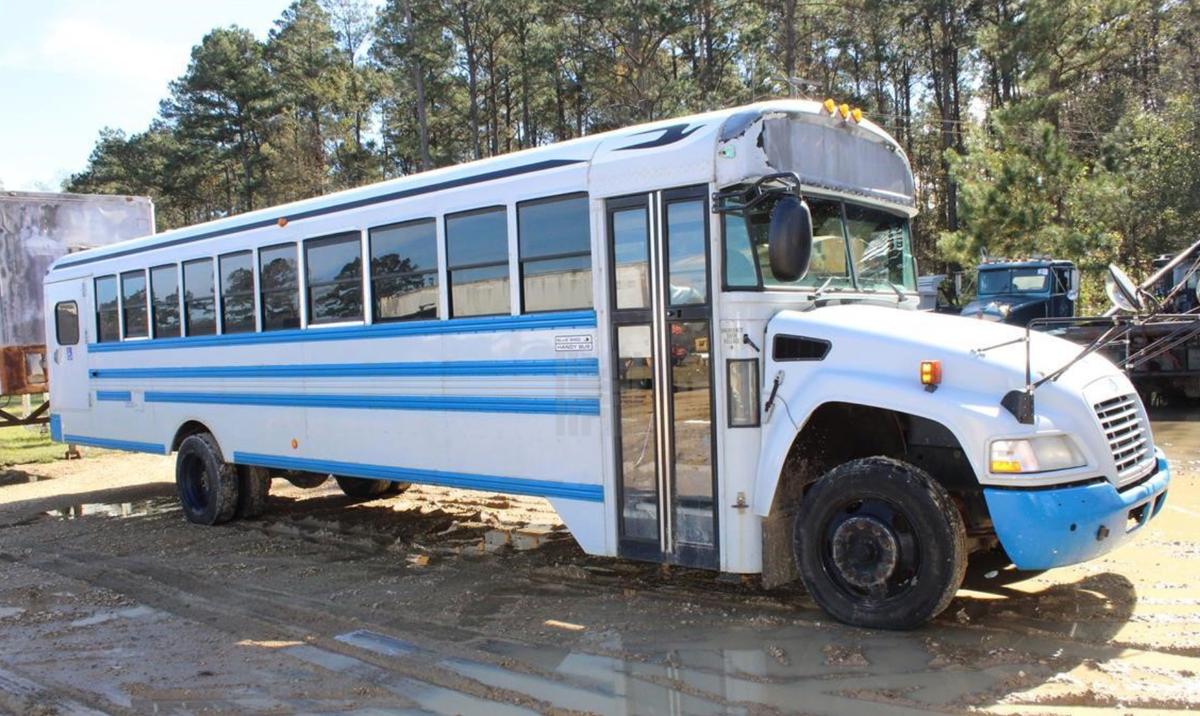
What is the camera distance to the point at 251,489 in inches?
368

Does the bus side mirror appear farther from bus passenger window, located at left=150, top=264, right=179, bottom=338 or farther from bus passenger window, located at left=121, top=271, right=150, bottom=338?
bus passenger window, located at left=121, top=271, right=150, bottom=338

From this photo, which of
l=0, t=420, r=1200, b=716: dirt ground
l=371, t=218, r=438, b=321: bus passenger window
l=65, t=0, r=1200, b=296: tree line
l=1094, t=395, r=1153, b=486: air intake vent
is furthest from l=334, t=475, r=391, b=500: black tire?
l=65, t=0, r=1200, b=296: tree line

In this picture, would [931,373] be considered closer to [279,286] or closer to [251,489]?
[279,286]

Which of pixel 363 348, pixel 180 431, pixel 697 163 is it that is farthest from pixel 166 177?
pixel 697 163

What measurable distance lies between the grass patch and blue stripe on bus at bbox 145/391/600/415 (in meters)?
7.37

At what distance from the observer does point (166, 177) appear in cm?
4606

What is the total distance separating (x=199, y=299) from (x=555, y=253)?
4.82 m

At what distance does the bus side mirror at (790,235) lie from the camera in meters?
4.98

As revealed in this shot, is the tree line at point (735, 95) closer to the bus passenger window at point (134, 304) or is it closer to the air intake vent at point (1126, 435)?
the bus passenger window at point (134, 304)

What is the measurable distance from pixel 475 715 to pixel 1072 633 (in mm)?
3123

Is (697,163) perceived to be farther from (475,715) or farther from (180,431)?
(180,431)

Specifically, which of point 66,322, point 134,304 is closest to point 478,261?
point 134,304

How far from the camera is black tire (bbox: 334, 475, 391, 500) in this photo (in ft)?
33.7

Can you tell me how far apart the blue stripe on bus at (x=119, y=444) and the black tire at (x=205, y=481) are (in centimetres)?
36
